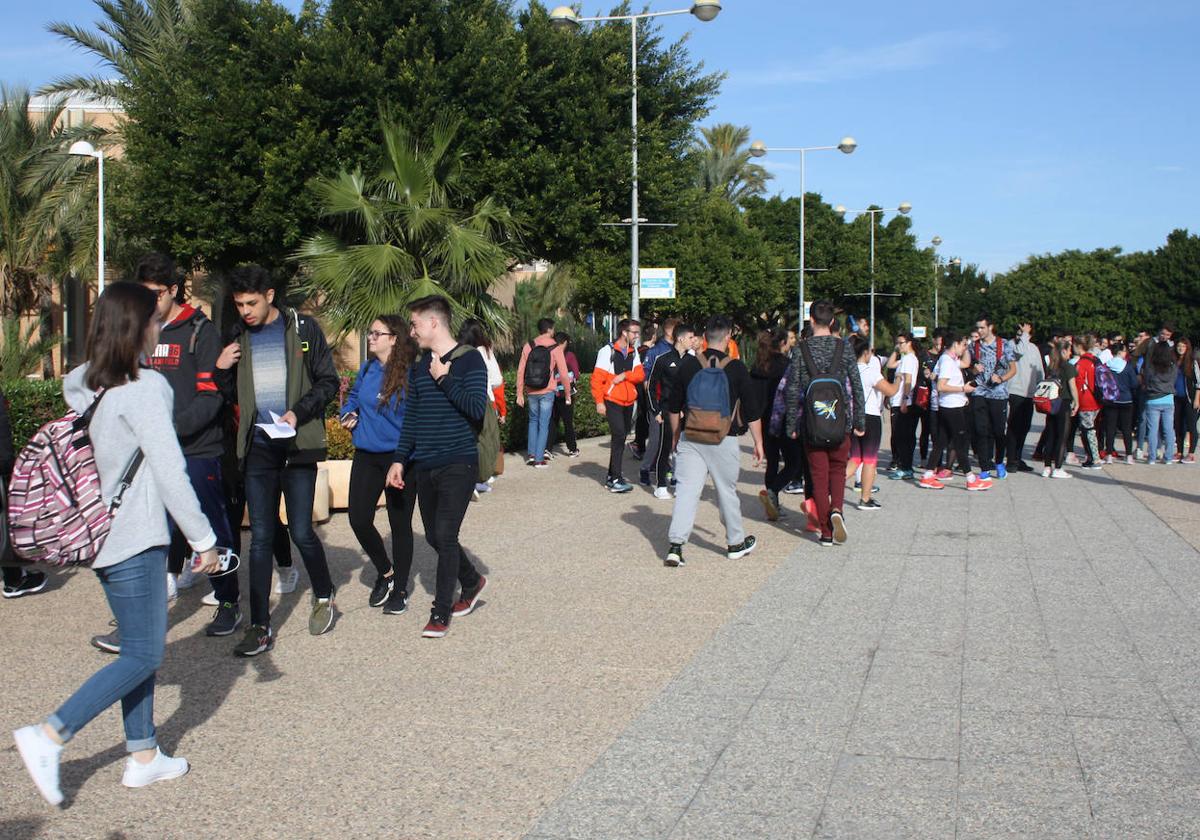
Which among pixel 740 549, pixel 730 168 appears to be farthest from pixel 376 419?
pixel 730 168

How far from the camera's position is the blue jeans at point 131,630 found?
12.4ft

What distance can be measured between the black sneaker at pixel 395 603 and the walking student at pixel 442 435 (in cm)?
49

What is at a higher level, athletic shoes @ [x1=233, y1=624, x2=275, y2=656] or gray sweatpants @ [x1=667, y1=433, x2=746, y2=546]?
gray sweatpants @ [x1=667, y1=433, x2=746, y2=546]

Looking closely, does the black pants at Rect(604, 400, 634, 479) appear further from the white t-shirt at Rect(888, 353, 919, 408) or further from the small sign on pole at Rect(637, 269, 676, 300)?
the small sign on pole at Rect(637, 269, 676, 300)

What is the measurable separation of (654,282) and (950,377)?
8.41 metres

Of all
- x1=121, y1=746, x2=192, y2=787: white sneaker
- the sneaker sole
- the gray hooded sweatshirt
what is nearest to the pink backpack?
the gray hooded sweatshirt

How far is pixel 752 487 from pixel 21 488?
936 centimetres

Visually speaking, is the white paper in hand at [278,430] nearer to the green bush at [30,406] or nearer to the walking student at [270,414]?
the walking student at [270,414]

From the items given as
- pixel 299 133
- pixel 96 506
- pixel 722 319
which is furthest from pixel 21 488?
pixel 299 133

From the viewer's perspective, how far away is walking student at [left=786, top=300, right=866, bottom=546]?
8742mm

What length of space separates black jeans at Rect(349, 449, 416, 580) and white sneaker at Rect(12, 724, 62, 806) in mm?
2903

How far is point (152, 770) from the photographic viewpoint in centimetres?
399

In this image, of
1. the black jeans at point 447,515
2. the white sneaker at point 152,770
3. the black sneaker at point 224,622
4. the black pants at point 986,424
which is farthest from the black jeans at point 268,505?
the black pants at point 986,424

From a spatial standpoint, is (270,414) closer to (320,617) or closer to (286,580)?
(320,617)
